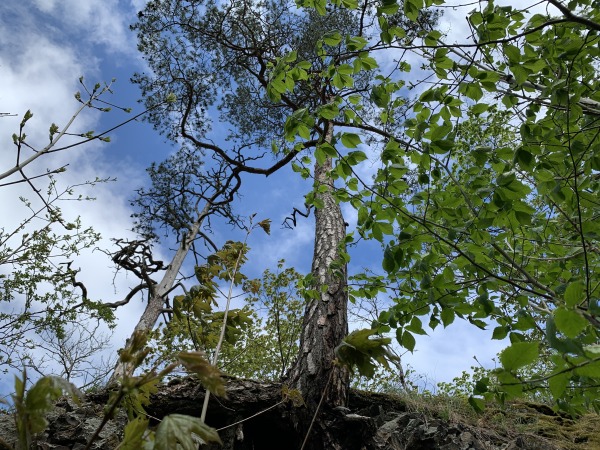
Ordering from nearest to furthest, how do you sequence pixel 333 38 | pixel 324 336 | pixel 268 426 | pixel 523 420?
pixel 333 38
pixel 268 426
pixel 324 336
pixel 523 420

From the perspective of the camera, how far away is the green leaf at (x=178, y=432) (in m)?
0.74

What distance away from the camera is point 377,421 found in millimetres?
3480

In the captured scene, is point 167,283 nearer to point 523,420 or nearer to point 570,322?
point 523,420

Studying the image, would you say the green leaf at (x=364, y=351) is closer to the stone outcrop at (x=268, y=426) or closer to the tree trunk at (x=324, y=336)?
the tree trunk at (x=324, y=336)

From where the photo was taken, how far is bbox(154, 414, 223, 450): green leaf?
74 cm

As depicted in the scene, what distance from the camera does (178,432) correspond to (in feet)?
2.49

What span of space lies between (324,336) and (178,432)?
10.5 ft

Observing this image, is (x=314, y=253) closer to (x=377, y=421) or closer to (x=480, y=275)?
(x=377, y=421)

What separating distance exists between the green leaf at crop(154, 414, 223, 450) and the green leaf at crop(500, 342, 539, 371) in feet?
2.88

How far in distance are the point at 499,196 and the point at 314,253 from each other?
332 centimetres

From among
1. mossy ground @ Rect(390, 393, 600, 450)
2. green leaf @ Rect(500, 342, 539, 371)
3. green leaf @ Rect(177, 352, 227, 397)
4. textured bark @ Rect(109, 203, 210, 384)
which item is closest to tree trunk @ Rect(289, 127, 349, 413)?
mossy ground @ Rect(390, 393, 600, 450)

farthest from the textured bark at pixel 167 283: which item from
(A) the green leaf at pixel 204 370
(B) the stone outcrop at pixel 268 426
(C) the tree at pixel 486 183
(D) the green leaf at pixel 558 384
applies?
(A) the green leaf at pixel 204 370

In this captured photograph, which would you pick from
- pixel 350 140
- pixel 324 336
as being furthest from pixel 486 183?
pixel 324 336

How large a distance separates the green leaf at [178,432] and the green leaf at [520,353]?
2.88 feet
